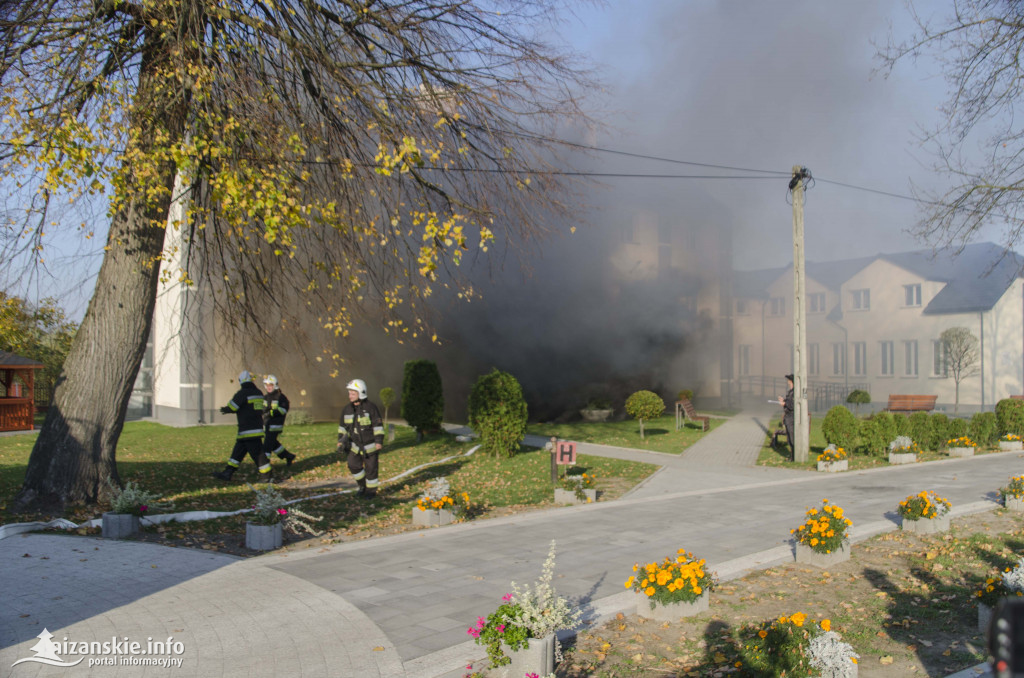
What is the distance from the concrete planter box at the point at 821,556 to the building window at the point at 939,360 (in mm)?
24273

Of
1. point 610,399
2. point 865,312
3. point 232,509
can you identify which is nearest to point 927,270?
point 865,312

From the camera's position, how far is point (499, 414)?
39.1 feet

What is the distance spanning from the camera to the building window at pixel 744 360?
80.9 ft

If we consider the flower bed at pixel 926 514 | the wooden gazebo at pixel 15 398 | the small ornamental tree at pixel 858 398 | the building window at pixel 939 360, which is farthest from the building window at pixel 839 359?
the wooden gazebo at pixel 15 398

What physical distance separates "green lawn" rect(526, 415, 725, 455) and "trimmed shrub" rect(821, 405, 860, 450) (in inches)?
106

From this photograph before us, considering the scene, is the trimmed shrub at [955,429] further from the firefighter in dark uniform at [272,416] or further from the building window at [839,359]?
the firefighter in dark uniform at [272,416]

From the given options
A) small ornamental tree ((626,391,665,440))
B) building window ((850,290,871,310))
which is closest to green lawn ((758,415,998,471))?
small ornamental tree ((626,391,665,440))

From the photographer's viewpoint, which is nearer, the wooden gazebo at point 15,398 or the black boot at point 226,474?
the black boot at point 226,474

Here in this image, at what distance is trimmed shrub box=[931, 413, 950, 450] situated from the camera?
13.6 metres

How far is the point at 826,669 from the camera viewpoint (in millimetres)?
2910

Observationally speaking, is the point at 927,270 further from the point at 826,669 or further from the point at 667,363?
the point at 826,669

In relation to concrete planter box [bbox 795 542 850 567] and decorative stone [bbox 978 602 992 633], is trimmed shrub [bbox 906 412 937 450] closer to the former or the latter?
concrete planter box [bbox 795 542 850 567]

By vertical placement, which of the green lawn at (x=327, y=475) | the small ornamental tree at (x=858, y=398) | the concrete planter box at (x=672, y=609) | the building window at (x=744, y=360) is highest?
the building window at (x=744, y=360)

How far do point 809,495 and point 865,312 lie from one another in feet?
65.0
